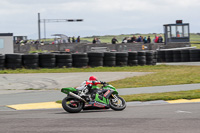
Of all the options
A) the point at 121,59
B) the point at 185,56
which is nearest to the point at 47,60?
the point at 121,59

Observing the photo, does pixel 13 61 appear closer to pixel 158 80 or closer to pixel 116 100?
pixel 158 80

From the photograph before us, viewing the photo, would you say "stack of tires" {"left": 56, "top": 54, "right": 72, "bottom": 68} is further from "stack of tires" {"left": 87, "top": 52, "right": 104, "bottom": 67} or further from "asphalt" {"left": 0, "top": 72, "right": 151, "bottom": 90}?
"asphalt" {"left": 0, "top": 72, "right": 151, "bottom": 90}

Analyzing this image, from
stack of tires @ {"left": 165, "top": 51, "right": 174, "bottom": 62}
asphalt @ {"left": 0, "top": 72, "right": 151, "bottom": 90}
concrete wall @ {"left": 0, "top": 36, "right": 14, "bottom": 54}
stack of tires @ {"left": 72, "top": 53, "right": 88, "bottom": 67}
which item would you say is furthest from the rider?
concrete wall @ {"left": 0, "top": 36, "right": 14, "bottom": 54}

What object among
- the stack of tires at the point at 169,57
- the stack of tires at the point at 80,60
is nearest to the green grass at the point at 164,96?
the stack of tires at the point at 80,60

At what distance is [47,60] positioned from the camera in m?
26.2

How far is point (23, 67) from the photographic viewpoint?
25969mm

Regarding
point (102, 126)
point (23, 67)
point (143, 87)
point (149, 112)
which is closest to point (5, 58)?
point (23, 67)

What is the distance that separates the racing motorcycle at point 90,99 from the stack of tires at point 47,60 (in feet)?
47.4

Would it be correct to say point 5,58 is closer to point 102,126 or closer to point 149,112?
point 149,112

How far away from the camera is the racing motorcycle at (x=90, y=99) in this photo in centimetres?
1171

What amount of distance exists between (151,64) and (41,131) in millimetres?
21239

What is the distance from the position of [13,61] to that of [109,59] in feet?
17.8

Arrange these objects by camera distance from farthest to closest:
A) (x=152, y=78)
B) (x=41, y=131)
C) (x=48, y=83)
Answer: (x=152, y=78), (x=48, y=83), (x=41, y=131)

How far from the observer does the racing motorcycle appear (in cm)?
1171
